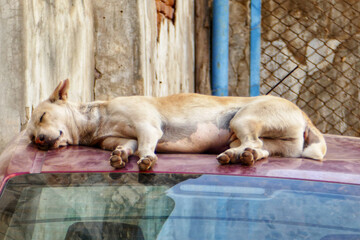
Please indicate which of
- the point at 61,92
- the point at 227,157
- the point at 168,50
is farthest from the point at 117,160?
the point at 168,50

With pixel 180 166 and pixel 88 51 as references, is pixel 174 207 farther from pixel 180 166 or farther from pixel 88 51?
pixel 88 51

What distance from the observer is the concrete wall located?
2912 mm

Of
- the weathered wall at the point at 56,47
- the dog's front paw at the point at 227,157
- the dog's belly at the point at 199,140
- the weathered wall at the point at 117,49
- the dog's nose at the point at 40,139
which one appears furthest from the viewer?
the weathered wall at the point at 117,49

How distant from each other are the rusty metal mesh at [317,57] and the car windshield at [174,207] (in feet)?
16.0

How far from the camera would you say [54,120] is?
287 cm

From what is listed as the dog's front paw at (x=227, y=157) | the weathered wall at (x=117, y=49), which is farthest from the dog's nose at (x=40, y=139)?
the weathered wall at (x=117, y=49)

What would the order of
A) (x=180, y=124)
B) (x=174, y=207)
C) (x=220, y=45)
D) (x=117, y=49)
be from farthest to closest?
(x=220, y=45), (x=117, y=49), (x=180, y=124), (x=174, y=207)

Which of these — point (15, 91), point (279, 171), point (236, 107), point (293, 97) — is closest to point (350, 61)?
point (293, 97)

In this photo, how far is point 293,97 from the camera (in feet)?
21.7

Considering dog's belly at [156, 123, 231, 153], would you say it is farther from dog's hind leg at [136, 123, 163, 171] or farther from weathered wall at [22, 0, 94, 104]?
weathered wall at [22, 0, 94, 104]

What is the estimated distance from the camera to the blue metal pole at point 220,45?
5922mm

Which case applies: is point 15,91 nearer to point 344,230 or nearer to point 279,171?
point 279,171

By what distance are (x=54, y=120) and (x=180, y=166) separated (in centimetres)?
116

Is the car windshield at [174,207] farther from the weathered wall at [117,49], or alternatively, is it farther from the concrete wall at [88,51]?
the weathered wall at [117,49]
